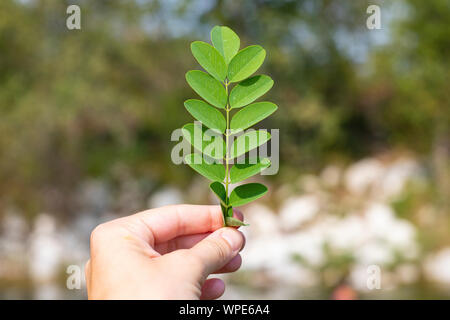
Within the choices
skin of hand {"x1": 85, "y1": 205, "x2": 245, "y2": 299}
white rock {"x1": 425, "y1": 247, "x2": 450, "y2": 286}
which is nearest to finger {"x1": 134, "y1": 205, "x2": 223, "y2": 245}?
skin of hand {"x1": 85, "y1": 205, "x2": 245, "y2": 299}

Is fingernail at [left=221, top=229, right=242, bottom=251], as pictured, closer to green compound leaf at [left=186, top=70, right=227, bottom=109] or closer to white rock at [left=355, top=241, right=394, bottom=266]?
green compound leaf at [left=186, top=70, right=227, bottom=109]

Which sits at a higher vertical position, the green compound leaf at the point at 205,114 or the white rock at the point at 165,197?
the white rock at the point at 165,197

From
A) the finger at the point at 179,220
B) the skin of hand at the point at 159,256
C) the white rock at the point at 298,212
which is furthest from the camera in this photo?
the white rock at the point at 298,212

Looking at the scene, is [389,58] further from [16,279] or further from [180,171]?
[16,279]

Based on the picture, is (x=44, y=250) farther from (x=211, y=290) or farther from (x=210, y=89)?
(x=210, y=89)

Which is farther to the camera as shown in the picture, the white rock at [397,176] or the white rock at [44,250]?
the white rock at [397,176]

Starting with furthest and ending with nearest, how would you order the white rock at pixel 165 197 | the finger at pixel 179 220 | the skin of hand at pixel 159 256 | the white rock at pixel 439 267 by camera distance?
the white rock at pixel 165 197 → the white rock at pixel 439 267 → the finger at pixel 179 220 → the skin of hand at pixel 159 256

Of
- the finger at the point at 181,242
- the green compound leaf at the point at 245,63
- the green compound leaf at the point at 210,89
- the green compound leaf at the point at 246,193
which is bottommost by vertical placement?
the finger at the point at 181,242

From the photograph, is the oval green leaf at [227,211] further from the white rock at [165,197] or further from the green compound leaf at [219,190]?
the white rock at [165,197]

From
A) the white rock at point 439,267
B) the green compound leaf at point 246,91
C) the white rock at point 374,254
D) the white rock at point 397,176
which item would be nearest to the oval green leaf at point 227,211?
the green compound leaf at point 246,91
